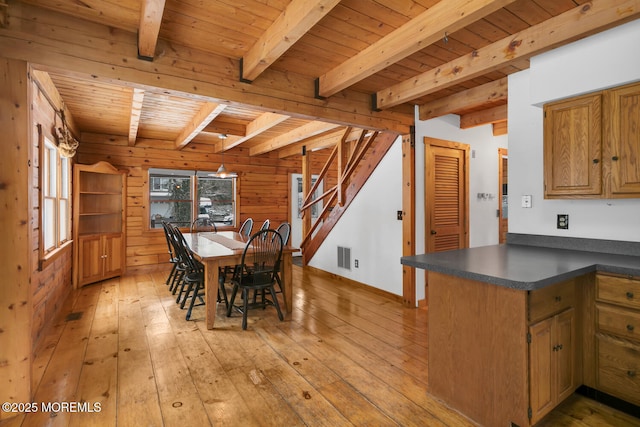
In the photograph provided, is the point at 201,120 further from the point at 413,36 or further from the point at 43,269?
the point at 413,36

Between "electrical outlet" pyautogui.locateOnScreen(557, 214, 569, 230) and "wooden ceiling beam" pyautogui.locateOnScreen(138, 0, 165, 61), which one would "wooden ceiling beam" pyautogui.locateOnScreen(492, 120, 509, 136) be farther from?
"wooden ceiling beam" pyautogui.locateOnScreen(138, 0, 165, 61)

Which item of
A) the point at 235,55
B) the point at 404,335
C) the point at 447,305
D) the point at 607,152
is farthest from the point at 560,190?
the point at 235,55

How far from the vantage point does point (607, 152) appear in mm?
2260

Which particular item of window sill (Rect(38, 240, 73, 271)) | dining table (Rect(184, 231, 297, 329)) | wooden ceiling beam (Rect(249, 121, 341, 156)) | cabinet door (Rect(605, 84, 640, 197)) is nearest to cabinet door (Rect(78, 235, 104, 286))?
window sill (Rect(38, 240, 73, 271))

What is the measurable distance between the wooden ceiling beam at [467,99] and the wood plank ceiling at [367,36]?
0.04ft

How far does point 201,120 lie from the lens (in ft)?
14.0

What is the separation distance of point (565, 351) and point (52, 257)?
4618mm

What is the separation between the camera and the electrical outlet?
2644 mm

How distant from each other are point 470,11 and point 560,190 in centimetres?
149

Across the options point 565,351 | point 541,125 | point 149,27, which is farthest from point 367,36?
point 565,351

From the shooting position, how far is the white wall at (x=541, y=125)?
2234 millimetres

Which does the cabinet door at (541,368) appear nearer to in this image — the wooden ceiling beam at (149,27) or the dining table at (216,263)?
the dining table at (216,263)

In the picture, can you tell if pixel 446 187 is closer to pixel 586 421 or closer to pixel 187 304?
pixel 586 421

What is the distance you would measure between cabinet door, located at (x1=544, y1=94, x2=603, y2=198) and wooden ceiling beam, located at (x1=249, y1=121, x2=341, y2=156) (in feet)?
7.65
